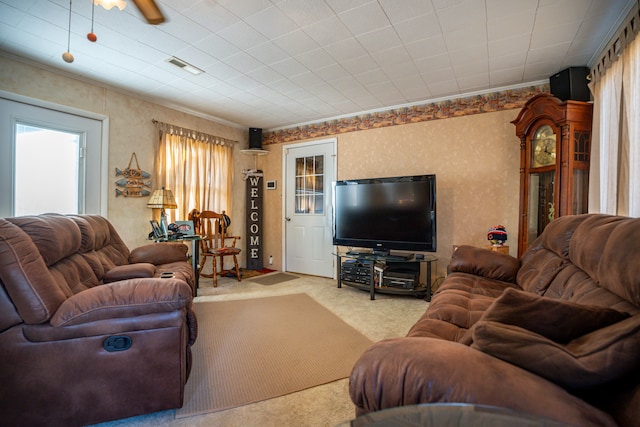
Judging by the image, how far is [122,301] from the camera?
138cm

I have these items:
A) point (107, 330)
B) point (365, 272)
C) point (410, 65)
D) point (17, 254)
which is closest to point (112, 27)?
point (17, 254)

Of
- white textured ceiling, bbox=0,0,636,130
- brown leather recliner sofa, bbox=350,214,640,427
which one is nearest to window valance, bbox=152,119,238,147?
white textured ceiling, bbox=0,0,636,130

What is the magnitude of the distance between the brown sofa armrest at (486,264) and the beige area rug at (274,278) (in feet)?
8.69

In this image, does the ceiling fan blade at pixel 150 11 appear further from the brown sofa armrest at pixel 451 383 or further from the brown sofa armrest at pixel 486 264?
the brown sofa armrest at pixel 486 264

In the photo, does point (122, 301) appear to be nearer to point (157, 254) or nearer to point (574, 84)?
point (157, 254)

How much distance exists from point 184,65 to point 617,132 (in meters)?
3.78

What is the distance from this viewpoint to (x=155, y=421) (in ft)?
4.83

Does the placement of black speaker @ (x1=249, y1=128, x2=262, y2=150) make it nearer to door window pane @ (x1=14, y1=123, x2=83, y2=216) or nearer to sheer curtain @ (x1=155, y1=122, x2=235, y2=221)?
sheer curtain @ (x1=155, y1=122, x2=235, y2=221)

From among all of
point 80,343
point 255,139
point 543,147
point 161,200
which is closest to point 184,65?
point 161,200

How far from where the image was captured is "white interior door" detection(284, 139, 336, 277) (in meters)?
4.74

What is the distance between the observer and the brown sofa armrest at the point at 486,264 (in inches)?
91.3

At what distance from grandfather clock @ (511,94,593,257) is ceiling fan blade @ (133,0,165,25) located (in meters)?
3.28

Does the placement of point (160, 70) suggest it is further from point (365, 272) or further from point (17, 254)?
point (365, 272)

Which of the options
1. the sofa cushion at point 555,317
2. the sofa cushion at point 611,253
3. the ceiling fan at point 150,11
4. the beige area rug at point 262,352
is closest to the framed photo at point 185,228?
the beige area rug at point 262,352
